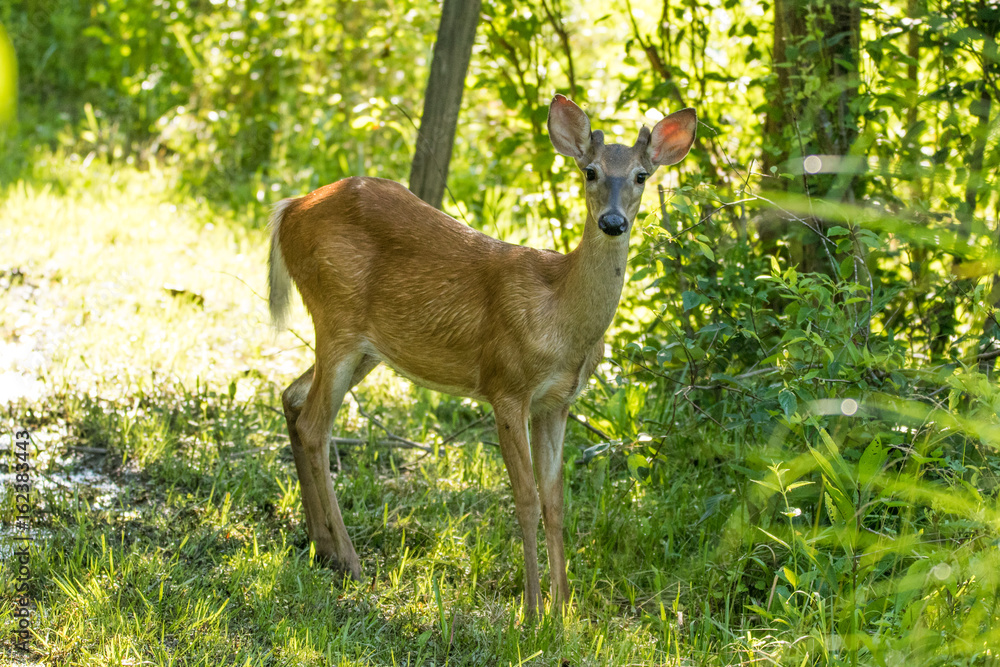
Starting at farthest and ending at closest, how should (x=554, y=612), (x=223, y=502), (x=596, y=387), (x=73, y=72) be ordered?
(x=73, y=72) → (x=596, y=387) → (x=223, y=502) → (x=554, y=612)

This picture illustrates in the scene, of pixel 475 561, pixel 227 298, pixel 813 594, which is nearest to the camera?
pixel 813 594

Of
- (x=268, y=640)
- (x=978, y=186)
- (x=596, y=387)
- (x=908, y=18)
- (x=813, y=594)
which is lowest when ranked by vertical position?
(x=268, y=640)

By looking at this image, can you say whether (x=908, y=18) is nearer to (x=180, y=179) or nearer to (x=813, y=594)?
(x=813, y=594)

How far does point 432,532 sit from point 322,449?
0.54 metres

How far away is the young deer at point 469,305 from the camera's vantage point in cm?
352

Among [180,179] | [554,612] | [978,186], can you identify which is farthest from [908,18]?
[180,179]

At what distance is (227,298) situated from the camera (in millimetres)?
6094

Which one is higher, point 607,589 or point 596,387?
point 596,387

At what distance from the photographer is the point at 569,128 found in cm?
365

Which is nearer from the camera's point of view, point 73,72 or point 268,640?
point 268,640

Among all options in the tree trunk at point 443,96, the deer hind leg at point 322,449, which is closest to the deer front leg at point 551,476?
the deer hind leg at point 322,449

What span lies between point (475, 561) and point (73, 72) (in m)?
7.46

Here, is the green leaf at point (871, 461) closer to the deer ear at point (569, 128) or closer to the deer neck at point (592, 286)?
the deer neck at point (592, 286)

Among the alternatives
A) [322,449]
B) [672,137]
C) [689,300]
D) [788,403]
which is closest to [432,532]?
[322,449]
